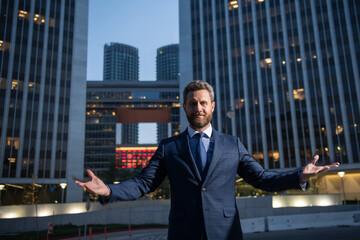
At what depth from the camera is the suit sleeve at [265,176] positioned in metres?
2.63

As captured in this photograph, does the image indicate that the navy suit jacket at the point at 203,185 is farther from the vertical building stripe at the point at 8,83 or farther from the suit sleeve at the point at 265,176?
the vertical building stripe at the point at 8,83

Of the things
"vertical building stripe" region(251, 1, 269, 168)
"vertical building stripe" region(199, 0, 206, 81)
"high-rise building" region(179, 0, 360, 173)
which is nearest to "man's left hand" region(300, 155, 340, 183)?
"high-rise building" region(179, 0, 360, 173)

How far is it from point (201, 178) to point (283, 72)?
59829 millimetres

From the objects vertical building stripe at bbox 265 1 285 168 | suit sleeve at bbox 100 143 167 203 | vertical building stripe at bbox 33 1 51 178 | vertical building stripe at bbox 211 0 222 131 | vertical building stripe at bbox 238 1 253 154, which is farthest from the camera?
vertical building stripe at bbox 211 0 222 131

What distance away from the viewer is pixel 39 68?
55.8 m

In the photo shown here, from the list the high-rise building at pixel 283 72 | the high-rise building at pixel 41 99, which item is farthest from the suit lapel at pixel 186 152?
the high-rise building at pixel 41 99

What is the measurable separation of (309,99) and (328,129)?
20.7ft

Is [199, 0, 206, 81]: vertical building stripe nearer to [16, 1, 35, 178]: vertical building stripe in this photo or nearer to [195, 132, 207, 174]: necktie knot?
[16, 1, 35, 178]: vertical building stripe

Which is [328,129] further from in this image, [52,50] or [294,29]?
[52,50]

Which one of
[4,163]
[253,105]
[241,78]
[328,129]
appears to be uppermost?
[241,78]

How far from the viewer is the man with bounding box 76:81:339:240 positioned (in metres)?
2.55

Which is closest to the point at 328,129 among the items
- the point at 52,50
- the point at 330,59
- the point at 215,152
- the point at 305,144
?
the point at 305,144

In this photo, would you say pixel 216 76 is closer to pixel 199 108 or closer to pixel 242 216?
pixel 242 216

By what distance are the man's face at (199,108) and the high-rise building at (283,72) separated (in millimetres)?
46103
